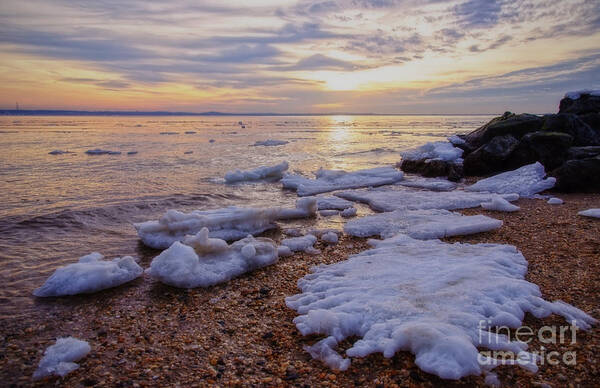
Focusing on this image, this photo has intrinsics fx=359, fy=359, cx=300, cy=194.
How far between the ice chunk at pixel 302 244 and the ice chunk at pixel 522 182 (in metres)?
6.13

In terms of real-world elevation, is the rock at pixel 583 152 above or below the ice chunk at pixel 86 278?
above

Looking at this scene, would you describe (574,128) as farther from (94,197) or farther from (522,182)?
(94,197)

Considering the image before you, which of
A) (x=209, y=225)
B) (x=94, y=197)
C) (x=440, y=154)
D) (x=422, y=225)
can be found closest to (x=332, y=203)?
(x=422, y=225)

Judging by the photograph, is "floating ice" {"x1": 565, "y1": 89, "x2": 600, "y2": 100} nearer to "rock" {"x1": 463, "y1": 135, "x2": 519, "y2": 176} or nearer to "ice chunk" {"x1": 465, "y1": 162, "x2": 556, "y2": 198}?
"rock" {"x1": 463, "y1": 135, "x2": 519, "y2": 176}

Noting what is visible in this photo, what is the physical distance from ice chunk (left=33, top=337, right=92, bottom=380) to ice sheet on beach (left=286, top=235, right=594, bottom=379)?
189 cm

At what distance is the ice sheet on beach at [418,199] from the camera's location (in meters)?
8.30

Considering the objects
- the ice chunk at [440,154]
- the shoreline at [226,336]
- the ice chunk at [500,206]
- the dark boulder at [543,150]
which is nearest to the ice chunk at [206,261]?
the shoreline at [226,336]

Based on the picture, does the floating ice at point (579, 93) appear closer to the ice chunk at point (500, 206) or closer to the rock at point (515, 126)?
the rock at point (515, 126)

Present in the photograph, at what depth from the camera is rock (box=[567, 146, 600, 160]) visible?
32.6ft

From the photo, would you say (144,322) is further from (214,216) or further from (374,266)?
(214,216)

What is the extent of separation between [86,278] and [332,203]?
19.0 feet

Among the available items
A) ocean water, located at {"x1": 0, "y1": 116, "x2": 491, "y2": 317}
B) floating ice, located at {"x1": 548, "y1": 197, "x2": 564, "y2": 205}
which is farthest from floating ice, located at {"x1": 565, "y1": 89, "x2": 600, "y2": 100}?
floating ice, located at {"x1": 548, "y1": 197, "x2": 564, "y2": 205}

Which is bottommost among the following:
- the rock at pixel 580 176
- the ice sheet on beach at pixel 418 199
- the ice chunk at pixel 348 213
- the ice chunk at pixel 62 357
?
the ice chunk at pixel 348 213

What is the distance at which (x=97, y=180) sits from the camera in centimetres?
1169
